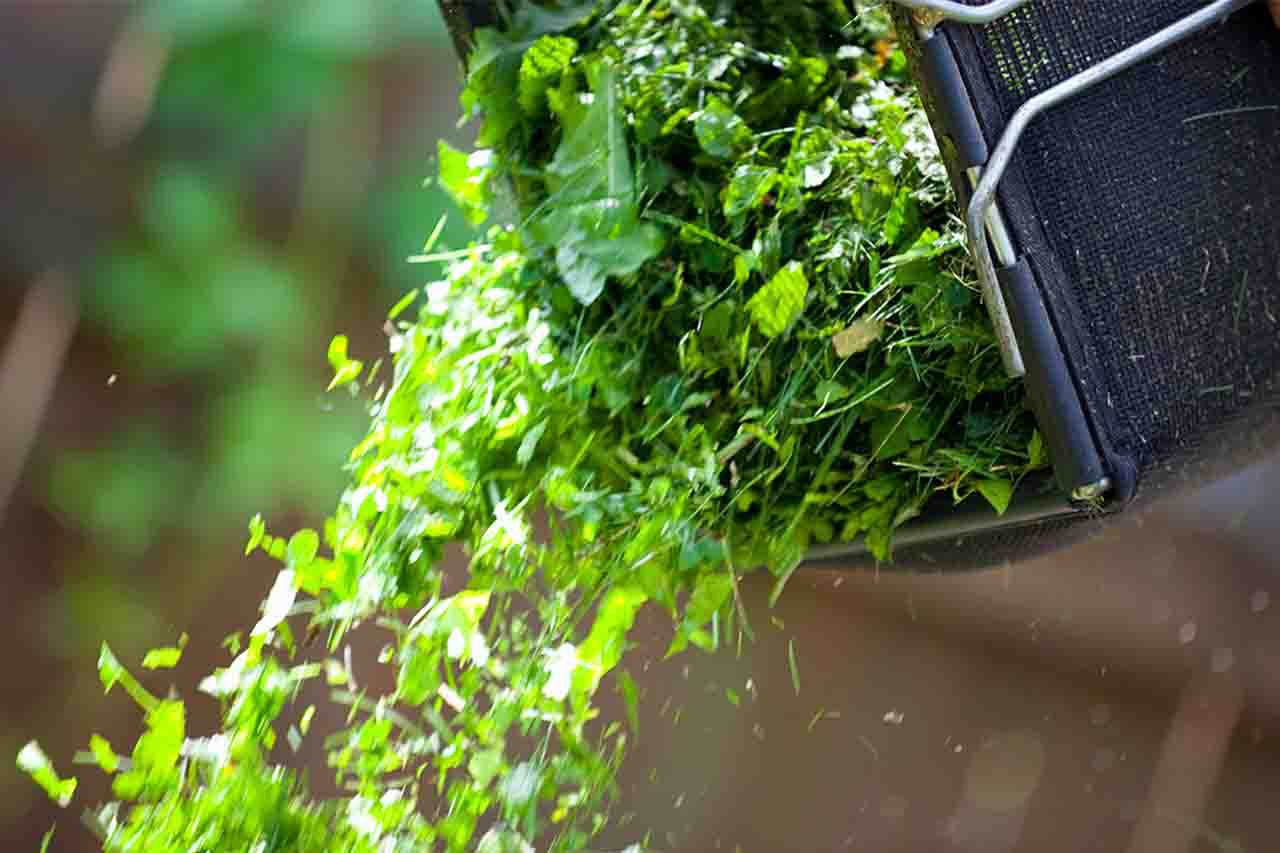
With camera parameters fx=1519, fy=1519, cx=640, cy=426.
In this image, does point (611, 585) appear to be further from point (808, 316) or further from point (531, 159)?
point (531, 159)

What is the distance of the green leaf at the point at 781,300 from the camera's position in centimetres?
92

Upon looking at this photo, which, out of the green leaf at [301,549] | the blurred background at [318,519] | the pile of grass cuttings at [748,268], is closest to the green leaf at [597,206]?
the pile of grass cuttings at [748,268]

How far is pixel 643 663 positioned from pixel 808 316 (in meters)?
0.60

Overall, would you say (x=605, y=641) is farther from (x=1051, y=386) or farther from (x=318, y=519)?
(x=318, y=519)

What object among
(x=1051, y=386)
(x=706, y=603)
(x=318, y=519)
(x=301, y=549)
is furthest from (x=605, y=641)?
(x=318, y=519)

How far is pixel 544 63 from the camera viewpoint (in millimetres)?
1031

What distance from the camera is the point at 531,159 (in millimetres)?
1083

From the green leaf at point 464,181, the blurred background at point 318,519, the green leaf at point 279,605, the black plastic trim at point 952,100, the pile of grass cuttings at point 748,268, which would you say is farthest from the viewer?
the blurred background at point 318,519

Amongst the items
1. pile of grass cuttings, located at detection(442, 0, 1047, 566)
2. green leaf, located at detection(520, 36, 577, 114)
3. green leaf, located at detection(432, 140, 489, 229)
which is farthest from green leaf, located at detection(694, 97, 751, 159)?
green leaf, located at detection(432, 140, 489, 229)

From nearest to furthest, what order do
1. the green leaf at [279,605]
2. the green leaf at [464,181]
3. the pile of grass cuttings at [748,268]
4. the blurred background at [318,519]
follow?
the pile of grass cuttings at [748,268]
the green leaf at [279,605]
the green leaf at [464,181]
the blurred background at [318,519]

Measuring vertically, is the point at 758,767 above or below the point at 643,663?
below

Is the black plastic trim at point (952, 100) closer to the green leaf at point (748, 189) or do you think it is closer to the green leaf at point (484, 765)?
the green leaf at point (748, 189)

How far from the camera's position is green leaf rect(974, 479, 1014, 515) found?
2.86 ft

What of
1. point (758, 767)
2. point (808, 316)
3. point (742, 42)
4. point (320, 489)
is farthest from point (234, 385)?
point (808, 316)
